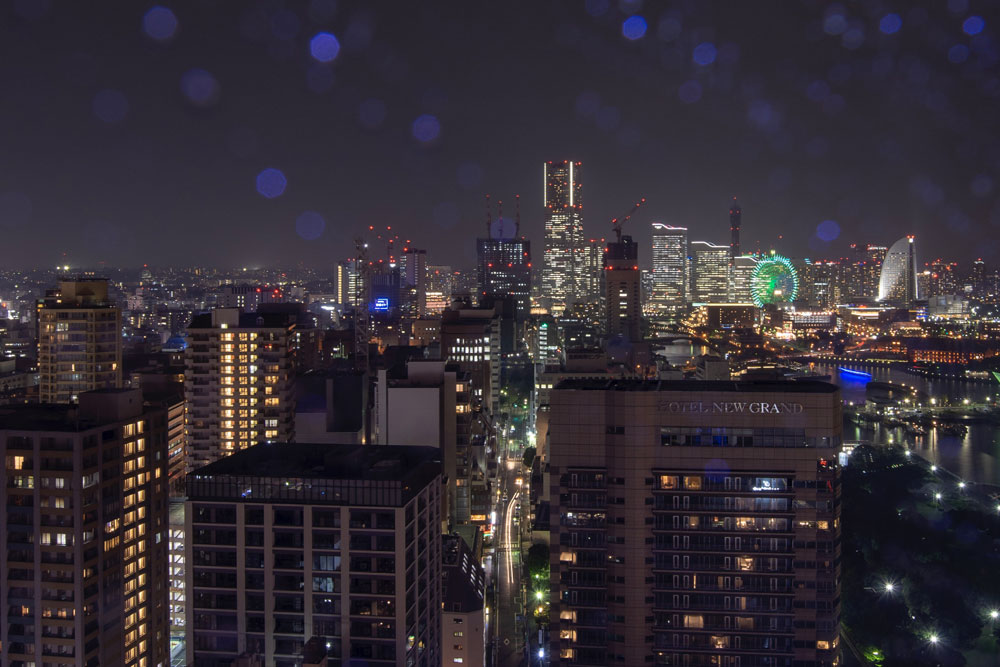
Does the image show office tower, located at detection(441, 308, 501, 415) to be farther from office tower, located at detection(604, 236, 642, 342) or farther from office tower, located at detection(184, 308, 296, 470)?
office tower, located at detection(604, 236, 642, 342)

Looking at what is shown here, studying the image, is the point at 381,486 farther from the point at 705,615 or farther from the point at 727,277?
the point at 727,277

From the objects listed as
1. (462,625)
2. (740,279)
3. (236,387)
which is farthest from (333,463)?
(740,279)

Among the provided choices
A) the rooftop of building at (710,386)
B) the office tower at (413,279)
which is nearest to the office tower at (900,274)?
the office tower at (413,279)

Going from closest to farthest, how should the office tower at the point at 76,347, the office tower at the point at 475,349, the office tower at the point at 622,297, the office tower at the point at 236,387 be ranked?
the office tower at the point at 236,387 < the office tower at the point at 76,347 < the office tower at the point at 475,349 < the office tower at the point at 622,297

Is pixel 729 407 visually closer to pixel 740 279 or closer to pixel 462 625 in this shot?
pixel 462 625

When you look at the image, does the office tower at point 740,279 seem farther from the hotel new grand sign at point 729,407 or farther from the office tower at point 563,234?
the hotel new grand sign at point 729,407

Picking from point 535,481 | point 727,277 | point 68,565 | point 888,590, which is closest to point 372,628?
point 68,565
